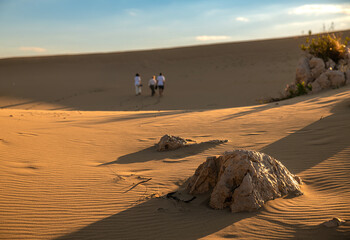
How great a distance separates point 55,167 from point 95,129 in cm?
302

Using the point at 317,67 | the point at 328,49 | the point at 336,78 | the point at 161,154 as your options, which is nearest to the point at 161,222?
the point at 161,154

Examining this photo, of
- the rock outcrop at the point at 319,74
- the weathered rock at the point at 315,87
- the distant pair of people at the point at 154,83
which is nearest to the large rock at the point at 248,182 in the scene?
the weathered rock at the point at 315,87

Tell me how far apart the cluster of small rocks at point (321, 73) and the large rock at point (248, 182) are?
31.7ft

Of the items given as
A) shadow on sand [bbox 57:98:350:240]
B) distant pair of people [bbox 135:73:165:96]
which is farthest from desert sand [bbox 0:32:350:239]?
distant pair of people [bbox 135:73:165:96]

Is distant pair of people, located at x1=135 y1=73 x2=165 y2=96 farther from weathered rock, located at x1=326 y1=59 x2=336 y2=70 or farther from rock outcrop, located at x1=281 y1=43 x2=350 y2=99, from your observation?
weathered rock, located at x1=326 y1=59 x2=336 y2=70

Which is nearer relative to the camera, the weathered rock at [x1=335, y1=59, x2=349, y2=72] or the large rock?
the large rock

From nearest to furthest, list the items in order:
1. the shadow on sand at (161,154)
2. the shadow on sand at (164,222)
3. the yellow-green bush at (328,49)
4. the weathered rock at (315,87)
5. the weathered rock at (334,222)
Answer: the weathered rock at (334,222) < the shadow on sand at (164,222) < the shadow on sand at (161,154) < the weathered rock at (315,87) < the yellow-green bush at (328,49)

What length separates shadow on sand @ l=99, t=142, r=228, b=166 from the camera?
6.58 m

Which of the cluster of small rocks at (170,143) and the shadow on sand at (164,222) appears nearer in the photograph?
the shadow on sand at (164,222)

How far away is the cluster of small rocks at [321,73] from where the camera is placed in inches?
517

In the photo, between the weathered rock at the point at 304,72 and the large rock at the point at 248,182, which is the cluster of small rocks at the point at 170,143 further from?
the weathered rock at the point at 304,72

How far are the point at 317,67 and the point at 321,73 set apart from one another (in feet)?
0.94

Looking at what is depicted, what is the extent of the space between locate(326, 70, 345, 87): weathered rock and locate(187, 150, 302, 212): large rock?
9.69 m

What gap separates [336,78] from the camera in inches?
515
